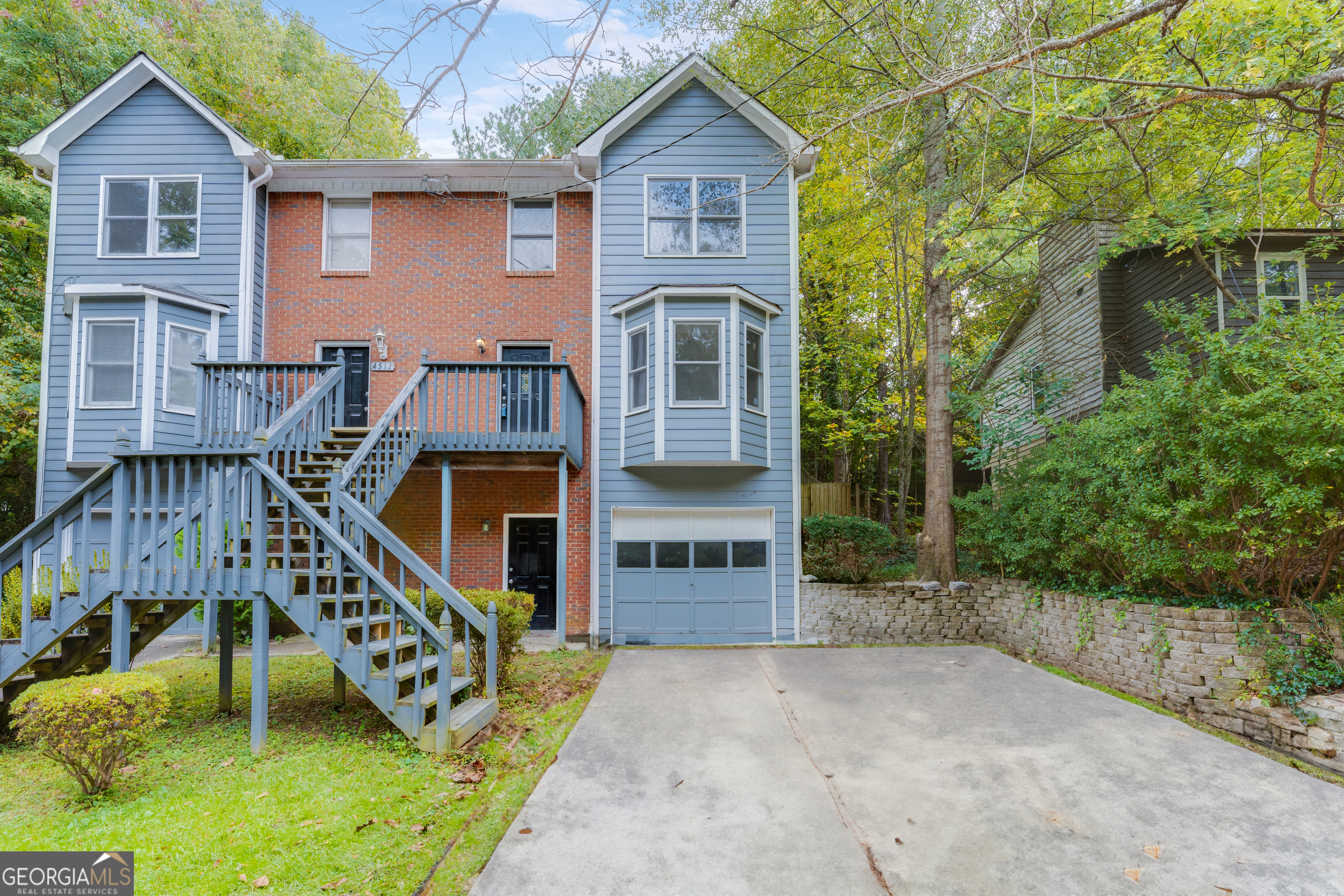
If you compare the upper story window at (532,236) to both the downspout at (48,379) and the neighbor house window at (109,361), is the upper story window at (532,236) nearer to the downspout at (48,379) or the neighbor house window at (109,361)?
the neighbor house window at (109,361)

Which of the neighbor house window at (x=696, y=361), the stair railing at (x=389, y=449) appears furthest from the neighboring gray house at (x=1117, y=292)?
the stair railing at (x=389, y=449)

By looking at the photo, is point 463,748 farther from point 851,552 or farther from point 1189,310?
point 1189,310

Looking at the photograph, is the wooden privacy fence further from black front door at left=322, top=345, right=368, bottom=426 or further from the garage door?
black front door at left=322, top=345, right=368, bottom=426

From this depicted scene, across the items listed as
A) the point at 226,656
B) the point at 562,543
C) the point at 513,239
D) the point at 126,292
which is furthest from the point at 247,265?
the point at 226,656

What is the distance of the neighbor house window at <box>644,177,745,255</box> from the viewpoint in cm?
1069

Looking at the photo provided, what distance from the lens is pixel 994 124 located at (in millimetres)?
9641

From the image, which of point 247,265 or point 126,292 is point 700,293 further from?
point 126,292

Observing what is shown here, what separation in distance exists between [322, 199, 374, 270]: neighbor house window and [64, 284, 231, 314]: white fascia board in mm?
2159

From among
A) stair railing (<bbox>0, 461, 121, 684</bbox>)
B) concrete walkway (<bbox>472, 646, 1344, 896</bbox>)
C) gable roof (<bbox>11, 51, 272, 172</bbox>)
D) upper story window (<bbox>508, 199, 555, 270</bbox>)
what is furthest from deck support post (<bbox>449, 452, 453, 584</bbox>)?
gable roof (<bbox>11, 51, 272, 172</bbox>)

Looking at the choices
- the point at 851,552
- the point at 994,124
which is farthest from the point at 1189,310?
the point at 851,552

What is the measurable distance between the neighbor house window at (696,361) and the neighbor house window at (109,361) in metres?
8.57

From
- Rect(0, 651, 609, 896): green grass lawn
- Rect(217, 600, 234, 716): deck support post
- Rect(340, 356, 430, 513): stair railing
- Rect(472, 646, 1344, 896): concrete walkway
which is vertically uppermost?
Rect(340, 356, 430, 513): stair railing

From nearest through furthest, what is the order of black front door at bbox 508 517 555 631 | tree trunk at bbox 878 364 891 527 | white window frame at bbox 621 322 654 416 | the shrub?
1. the shrub
2. white window frame at bbox 621 322 654 416
3. black front door at bbox 508 517 555 631
4. tree trunk at bbox 878 364 891 527

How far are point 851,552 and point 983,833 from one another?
757cm
